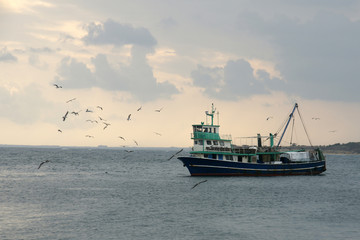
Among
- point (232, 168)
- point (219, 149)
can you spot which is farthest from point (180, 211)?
point (232, 168)

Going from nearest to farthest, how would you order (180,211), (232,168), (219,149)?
(180,211) < (219,149) < (232,168)

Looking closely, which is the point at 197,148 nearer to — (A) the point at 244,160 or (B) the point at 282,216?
(A) the point at 244,160

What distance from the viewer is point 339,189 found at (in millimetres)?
69312

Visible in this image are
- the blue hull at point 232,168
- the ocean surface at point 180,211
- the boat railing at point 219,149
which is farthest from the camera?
the blue hull at point 232,168

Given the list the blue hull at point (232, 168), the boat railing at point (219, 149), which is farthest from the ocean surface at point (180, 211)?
the boat railing at point (219, 149)

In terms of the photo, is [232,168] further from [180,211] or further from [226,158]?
[180,211]

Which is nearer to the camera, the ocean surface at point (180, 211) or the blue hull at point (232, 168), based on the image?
the ocean surface at point (180, 211)

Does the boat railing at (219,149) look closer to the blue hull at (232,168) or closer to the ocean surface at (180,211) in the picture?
the blue hull at (232,168)

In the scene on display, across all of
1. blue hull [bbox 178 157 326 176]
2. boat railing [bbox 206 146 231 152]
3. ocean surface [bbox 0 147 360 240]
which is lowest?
ocean surface [bbox 0 147 360 240]

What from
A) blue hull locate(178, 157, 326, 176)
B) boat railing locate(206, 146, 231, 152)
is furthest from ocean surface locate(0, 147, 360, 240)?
boat railing locate(206, 146, 231, 152)

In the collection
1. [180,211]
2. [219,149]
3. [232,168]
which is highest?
[219,149]

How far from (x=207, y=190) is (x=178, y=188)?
5426mm

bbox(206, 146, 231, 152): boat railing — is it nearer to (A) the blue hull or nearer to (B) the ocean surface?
(A) the blue hull

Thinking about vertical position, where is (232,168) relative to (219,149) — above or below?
below
